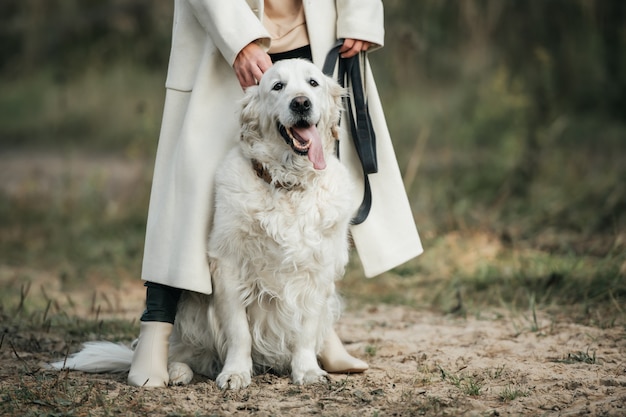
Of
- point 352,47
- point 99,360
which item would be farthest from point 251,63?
point 99,360

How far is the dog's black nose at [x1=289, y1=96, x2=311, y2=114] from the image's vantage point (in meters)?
3.21

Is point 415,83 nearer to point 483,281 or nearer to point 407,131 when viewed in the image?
point 407,131

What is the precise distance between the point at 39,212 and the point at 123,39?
4576 millimetres

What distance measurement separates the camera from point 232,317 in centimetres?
330

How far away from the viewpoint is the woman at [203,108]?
10.8 feet

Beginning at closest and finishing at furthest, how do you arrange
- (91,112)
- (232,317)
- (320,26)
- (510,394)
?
(510,394)
(232,317)
(320,26)
(91,112)

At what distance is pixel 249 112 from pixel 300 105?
227 millimetres

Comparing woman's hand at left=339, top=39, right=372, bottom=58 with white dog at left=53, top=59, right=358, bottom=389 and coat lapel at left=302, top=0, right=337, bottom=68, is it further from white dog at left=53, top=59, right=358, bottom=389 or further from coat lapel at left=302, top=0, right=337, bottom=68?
white dog at left=53, top=59, right=358, bottom=389

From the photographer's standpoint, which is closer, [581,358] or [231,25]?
[231,25]

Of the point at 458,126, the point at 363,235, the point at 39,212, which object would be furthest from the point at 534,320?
the point at 458,126

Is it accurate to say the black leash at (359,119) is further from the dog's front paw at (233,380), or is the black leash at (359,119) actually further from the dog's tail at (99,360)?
the dog's tail at (99,360)

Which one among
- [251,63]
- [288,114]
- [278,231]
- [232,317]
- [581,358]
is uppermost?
[251,63]

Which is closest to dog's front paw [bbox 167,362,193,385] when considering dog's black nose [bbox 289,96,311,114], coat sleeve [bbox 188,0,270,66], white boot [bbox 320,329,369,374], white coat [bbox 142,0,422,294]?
white coat [bbox 142,0,422,294]

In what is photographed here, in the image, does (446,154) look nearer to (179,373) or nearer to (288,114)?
(288,114)
